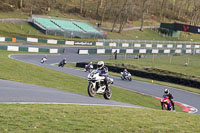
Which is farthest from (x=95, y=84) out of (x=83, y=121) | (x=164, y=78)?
(x=164, y=78)

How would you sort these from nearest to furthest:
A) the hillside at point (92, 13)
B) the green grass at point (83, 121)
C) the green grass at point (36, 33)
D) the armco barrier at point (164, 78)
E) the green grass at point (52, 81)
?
1. the green grass at point (83, 121)
2. the green grass at point (52, 81)
3. the armco barrier at point (164, 78)
4. the green grass at point (36, 33)
5. the hillside at point (92, 13)

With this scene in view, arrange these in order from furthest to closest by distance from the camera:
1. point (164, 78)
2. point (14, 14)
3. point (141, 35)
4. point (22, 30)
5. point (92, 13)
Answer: point (92, 13) → point (141, 35) → point (14, 14) → point (22, 30) → point (164, 78)

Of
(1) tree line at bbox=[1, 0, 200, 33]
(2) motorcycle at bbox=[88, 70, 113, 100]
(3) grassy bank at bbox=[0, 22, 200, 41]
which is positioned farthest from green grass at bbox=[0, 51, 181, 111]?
(1) tree line at bbox=[1, 0, 200, 33]

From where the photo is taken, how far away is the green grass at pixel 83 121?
874 centimetres

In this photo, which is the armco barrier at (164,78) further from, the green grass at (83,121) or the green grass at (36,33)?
the green grass at (36,33)

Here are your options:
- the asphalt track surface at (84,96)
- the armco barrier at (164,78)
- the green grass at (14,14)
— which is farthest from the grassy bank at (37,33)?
the armco barrier at (164,78)

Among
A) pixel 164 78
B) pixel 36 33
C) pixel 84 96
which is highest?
pixel 36 33

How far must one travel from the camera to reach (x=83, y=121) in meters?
9.72

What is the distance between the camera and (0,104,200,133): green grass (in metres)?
8.74

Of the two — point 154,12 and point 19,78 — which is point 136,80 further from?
point 154,12

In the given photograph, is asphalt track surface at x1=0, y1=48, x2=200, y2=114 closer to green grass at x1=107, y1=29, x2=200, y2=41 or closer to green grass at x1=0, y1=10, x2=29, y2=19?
green grass at x1=0, y1=10, x2=29, y2=19

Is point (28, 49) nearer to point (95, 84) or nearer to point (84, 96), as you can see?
point (84, 96)

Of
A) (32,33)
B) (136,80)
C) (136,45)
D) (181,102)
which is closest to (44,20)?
(32,33)

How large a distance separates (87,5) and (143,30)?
20003mm
